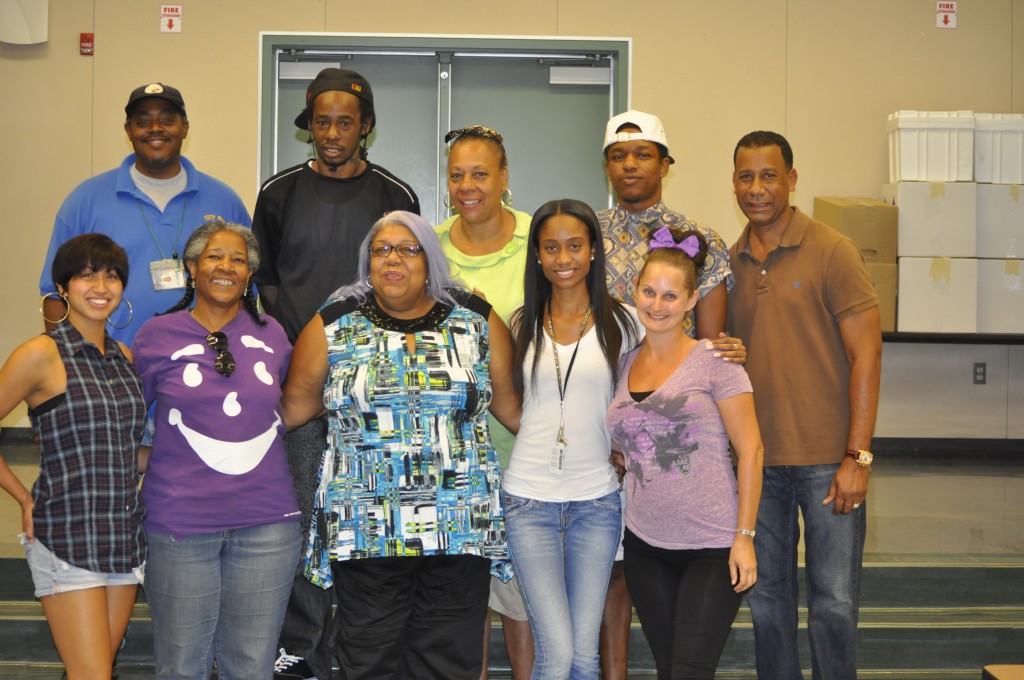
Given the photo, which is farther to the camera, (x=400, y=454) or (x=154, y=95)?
(x=154, y=95)

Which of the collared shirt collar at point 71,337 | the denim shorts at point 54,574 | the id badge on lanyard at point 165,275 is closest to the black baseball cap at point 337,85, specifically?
the id badge on lanyard at point 165,275

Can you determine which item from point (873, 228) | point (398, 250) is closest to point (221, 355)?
point (398, 250)

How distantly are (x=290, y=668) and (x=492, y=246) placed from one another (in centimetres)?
155

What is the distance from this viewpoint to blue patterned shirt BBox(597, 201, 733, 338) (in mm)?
2984

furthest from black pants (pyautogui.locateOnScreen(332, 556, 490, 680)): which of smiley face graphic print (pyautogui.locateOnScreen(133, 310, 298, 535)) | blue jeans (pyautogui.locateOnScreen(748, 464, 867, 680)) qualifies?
blue jeans (pyautogui.locateOnScreen(748, 464, 867, 680))

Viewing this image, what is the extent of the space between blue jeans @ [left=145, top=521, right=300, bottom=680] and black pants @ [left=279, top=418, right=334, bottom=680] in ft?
1.66

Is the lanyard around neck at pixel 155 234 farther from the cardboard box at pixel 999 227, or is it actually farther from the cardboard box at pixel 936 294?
the cardboard box at pixel 999 227

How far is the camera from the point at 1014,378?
7.48 m

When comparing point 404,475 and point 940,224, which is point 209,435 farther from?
point 940,224

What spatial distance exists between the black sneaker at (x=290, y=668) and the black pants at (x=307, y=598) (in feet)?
0.06

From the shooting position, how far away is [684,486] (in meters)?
2.47

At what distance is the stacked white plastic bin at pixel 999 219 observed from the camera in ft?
22.5

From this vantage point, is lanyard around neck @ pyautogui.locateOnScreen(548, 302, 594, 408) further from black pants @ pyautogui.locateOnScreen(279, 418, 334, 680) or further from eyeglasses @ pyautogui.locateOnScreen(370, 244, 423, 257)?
black pants @ pyautogui.locateOnScreen(279, 418, 334, 680)

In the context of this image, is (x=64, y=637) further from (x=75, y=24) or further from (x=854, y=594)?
(x=75, y=24)
